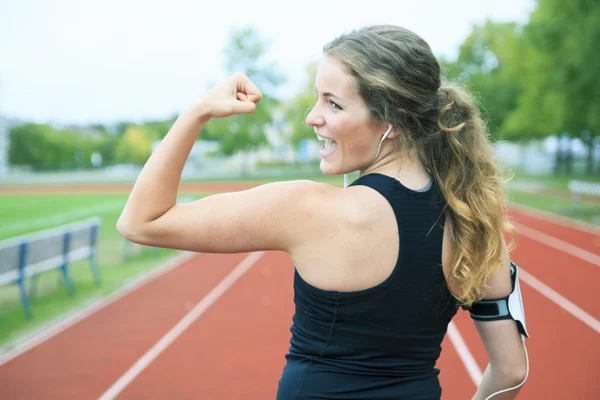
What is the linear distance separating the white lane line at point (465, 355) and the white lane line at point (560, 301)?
1608mm

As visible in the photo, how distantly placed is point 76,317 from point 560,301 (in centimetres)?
638

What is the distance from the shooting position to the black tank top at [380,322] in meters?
1.48

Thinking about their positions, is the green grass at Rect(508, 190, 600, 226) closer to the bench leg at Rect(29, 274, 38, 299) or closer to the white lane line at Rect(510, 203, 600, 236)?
the white lane line at Rect(510, 203, 600, 236)

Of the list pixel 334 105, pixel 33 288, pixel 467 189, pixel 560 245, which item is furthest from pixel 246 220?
pixel 560 245

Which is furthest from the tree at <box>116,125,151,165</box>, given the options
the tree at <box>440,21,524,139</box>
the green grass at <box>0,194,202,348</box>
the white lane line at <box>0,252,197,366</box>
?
the white lane line at <box>0,252,197,366</box>

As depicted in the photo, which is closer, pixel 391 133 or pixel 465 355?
pixel 391 133

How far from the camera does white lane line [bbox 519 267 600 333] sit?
25.4 ft

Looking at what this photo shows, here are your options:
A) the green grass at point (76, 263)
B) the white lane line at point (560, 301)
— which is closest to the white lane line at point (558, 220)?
the green grass at point (76, 263)

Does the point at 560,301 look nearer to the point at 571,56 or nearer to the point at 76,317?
the point at 76,317

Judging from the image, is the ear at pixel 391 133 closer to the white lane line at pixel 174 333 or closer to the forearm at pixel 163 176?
the forearm at pixel 163 176

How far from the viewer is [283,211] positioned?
4.72ft

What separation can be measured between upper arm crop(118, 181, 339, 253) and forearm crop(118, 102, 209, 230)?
0.03m

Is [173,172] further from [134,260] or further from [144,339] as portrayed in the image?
[134,260]

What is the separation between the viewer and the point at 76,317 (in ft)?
26.4
